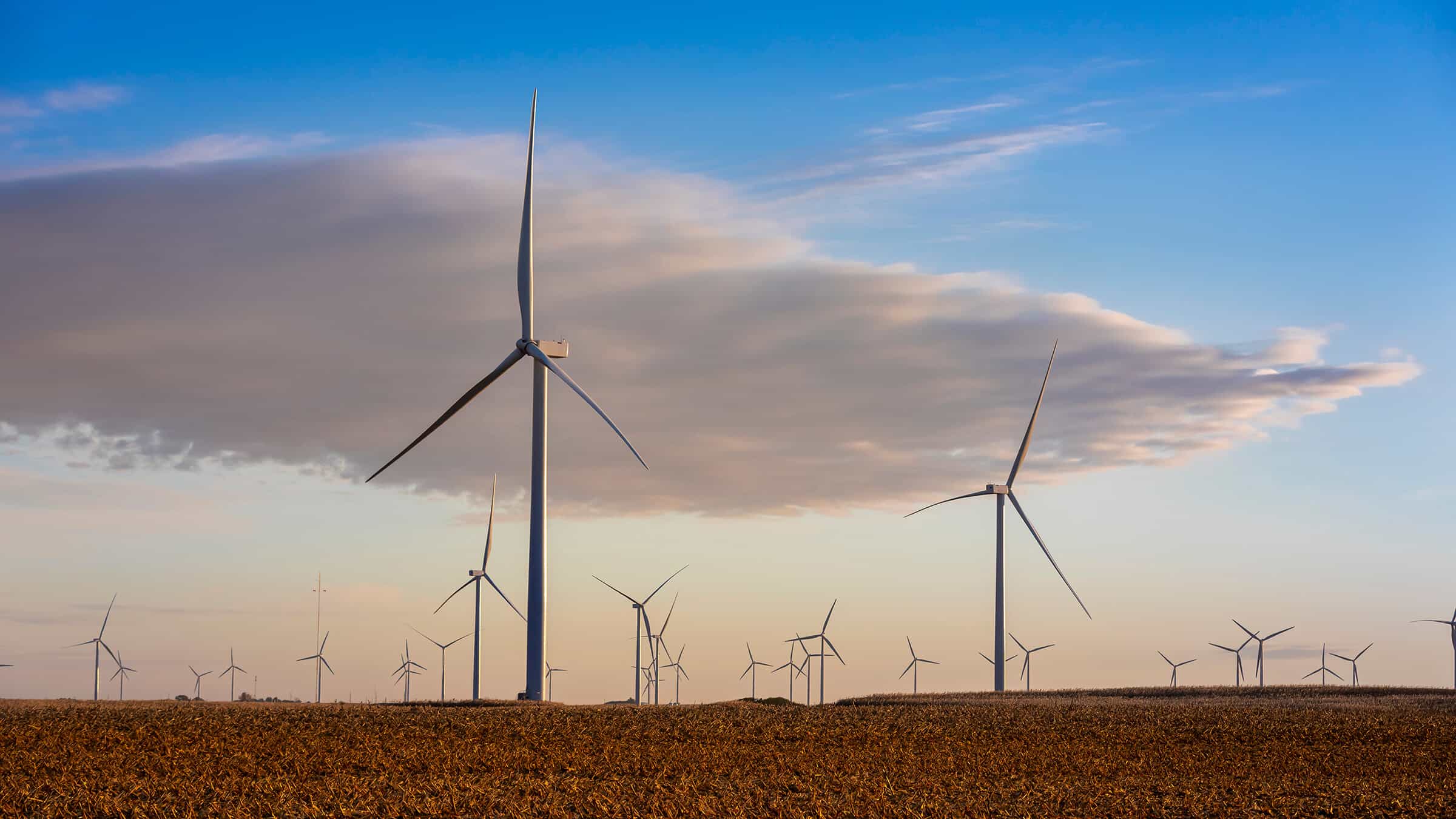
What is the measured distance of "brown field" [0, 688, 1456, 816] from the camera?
31.1 m

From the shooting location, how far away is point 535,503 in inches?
2488

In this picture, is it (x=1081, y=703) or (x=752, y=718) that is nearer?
(x=752, y=718)

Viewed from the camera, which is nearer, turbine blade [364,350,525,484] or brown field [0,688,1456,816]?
brown field [0,688,1456,816]

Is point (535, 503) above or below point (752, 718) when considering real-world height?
above

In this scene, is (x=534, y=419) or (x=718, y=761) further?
(x=534, y=419)

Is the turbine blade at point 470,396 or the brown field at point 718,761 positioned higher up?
the turbine blade at point 470,396

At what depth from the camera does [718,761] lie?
4031 centimetres

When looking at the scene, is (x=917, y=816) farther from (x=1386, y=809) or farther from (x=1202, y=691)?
(x=1202, y=691)

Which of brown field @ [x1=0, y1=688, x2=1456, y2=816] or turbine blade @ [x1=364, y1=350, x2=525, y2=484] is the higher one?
turbine blade @ [x1=364, y1=350, x2=525, y2=484]

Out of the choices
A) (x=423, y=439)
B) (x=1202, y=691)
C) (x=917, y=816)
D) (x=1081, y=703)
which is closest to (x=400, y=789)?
(x=917, y=816)

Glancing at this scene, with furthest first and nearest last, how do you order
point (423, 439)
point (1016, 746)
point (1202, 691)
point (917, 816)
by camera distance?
1. point (1202, 691)
2. point (423, 439)
3. point (1016, 746)
4. point (917, 816)

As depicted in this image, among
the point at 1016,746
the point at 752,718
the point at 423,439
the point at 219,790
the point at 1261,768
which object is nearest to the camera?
the point at 219,790

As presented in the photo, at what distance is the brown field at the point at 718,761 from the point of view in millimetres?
31078

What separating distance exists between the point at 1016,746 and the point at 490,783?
2040 cm
